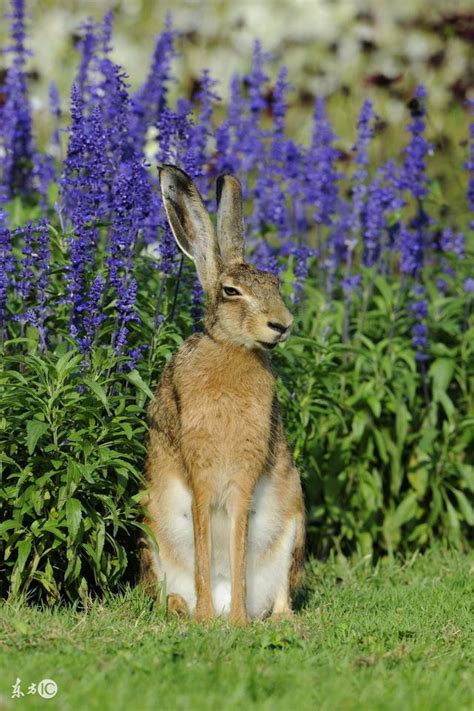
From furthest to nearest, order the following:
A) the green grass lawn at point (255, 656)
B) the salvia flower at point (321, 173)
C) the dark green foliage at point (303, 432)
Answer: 1. the salvia flower at point (321, 173)
2. the dark green foliage at point (303, 432)
3. the green grass lawn at point (255, 656)

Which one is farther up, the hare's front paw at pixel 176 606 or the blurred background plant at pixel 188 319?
the blurred background plant at pixel 188 319

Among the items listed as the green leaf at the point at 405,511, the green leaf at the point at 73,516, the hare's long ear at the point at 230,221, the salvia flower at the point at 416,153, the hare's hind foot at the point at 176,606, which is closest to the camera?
the green leaf at the point at 73,516

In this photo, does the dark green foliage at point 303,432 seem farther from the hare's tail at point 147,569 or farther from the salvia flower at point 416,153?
the salvia flower at point 416,153

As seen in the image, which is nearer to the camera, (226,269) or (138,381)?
(138,381)

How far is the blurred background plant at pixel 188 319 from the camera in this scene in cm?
619

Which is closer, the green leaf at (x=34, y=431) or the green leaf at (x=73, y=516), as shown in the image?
the green leaf at (x=34, y=431)

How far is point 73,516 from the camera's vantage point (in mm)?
5902

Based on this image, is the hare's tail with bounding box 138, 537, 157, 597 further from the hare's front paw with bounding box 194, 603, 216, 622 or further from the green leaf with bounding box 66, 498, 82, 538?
the green leaf with bounding box 66, 498, 82, 538

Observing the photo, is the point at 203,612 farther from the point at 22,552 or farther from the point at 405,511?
the point at 405,511

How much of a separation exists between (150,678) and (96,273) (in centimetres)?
277

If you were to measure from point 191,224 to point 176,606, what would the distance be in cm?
208

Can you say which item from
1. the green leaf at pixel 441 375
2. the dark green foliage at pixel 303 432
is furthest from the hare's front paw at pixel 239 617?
the green leaf at pixel 441 375

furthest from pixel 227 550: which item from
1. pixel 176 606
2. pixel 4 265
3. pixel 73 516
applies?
pixel 4 265

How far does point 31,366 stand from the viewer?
6137mm
